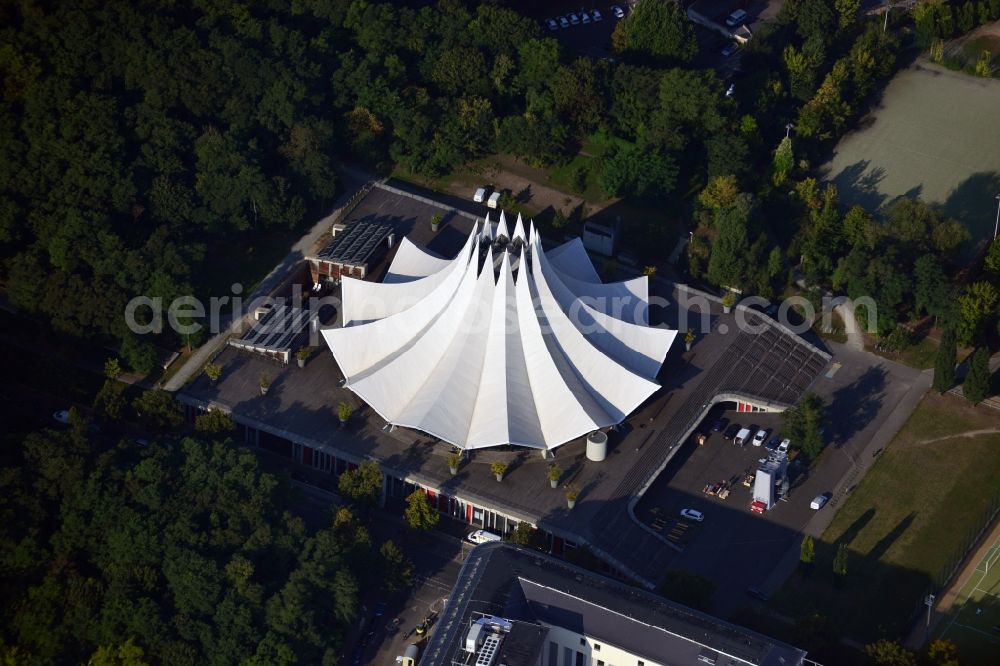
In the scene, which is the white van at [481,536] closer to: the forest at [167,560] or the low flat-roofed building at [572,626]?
the forest at [167,560]

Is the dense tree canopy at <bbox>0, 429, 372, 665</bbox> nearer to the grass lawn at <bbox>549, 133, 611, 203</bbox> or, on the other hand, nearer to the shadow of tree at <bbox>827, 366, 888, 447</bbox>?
the shadow of tree at <bbox>827, 366, 888, 447</bbox>

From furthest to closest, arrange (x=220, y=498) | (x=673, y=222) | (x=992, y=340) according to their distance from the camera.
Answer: (x=673, y=222)
(x=992, y=340)
(x=220, y=498)

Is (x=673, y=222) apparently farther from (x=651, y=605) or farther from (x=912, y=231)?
(x=651, y=605)

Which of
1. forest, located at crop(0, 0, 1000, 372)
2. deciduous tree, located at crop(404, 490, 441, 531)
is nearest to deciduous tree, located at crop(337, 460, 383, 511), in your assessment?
deciduous tree, located at crop(404, 490, 441, 531)

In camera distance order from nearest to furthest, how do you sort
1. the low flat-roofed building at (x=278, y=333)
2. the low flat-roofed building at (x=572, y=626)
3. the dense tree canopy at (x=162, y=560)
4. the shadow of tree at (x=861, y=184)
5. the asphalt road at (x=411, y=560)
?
→ 1. the low flat-roofed building at (x=572, y=626)
2. the dense tree canopy at (x=162, y=560)
3. the asphalt road at (x=411, y=560)
4. the low flat-roofed building at (x=278, y=333)
5. the shadow of tree at (x=861, y=184)

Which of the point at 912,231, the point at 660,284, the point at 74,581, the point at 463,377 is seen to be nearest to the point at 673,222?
the point at 660,284

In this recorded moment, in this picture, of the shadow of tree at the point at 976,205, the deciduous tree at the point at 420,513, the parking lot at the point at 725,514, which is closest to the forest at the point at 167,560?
the deciduous tree at the point at 420,513
